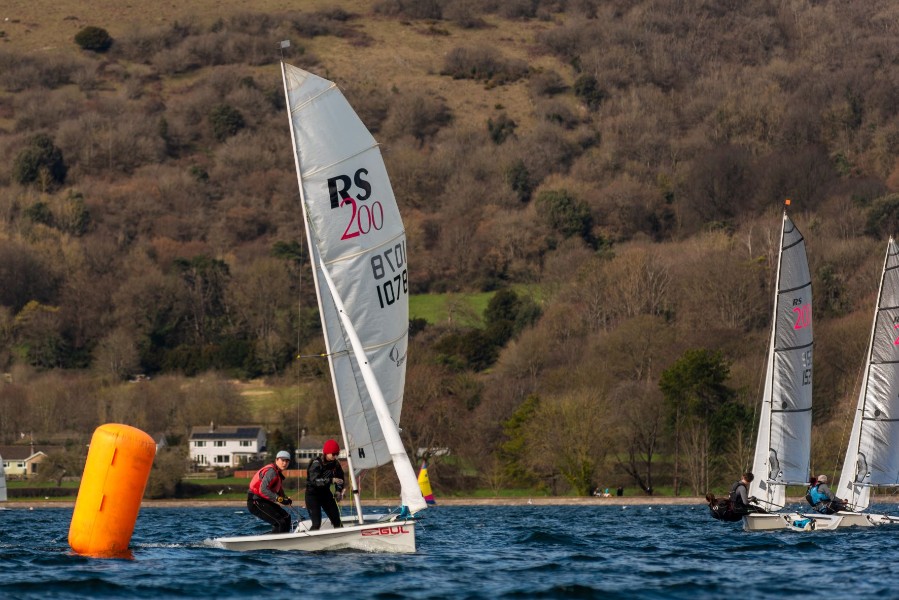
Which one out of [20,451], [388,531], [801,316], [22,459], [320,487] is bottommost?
[388,531]

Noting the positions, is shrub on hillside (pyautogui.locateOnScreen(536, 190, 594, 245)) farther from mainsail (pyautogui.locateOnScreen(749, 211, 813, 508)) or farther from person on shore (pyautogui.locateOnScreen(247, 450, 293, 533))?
person on shore (pyautogui.locateOnScreen(247, 450, 293, 533))

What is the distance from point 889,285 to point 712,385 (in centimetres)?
3888

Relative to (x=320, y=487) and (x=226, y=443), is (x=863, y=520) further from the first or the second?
(x=226, y=443)

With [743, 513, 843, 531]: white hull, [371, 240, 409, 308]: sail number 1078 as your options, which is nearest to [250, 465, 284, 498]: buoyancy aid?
[371, 240, 409, 308]: sail number 1078

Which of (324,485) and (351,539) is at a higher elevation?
(324,485)

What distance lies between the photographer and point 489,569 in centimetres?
2612

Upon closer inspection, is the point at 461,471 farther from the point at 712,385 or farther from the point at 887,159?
the point at 887,159

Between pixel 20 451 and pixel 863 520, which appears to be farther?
pixel 20 451

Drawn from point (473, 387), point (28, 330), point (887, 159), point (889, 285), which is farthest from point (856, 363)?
point (887, 159)

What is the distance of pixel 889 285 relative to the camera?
4072 centimetres

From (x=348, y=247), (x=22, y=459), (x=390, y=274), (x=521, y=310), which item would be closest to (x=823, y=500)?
(x=390, y=274)

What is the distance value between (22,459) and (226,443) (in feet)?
45.2

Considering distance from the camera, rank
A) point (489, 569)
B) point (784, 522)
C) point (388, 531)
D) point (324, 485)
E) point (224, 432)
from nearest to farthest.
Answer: point (388, 531) < point (489, 569) < point (324, 485) < point (784, 522) < point (224, 432)

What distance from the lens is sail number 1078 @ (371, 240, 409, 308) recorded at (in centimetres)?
2866
